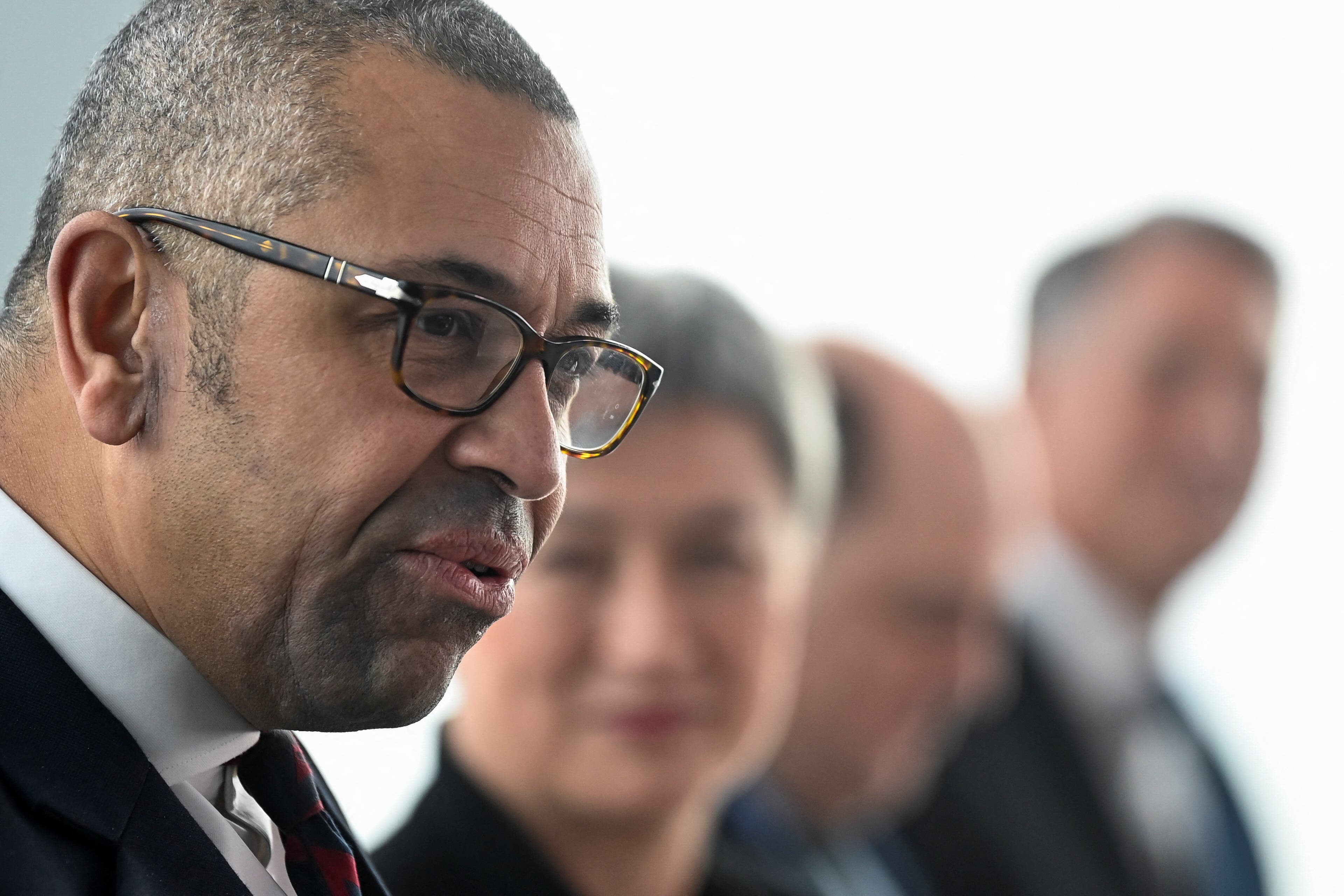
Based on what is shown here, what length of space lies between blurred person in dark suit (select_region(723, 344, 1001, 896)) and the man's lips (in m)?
1.26

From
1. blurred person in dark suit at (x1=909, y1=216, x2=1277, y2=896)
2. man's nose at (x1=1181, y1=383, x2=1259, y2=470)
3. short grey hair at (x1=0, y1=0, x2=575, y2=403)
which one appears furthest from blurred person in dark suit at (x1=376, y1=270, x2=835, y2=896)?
man's nose at (x1=1181, y1=383, x2=1259, y2=470)

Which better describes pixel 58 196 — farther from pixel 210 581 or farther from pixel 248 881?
pixel 248 881

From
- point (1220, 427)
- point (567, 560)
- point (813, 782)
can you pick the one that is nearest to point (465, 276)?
point (567, 560)

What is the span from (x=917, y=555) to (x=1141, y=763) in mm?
928

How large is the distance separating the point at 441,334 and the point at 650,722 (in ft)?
2.69

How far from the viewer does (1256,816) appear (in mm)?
2861

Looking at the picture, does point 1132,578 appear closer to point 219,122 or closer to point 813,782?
point 813,782

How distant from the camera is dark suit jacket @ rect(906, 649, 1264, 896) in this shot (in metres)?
2.37

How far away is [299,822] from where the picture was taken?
980mm

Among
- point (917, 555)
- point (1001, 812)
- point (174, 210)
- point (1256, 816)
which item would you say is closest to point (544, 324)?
point (174, 210)

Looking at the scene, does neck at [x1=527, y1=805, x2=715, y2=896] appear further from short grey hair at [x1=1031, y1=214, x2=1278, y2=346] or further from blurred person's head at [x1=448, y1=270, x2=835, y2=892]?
short grey hair at [x1=1031, y1=214, x2=1278, y2=346]

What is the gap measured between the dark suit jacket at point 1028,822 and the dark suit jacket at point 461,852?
1.06 meters

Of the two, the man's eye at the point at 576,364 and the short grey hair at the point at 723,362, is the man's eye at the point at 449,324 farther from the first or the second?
the short grey hair at the point at 723,362

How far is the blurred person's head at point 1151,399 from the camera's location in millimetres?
2963
